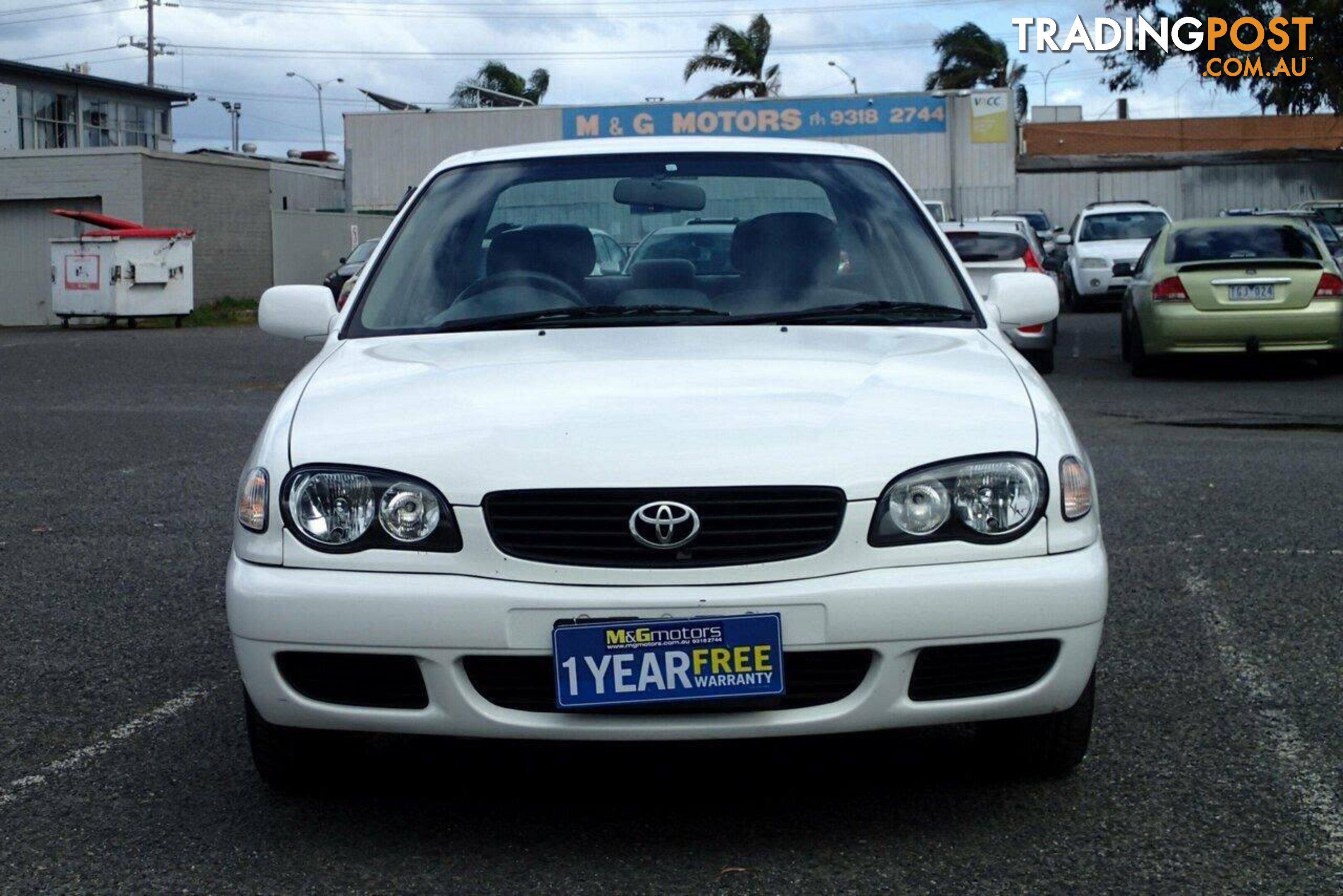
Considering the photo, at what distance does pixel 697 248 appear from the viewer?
485 centimetres

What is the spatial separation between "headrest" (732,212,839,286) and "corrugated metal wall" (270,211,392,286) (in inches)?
1304

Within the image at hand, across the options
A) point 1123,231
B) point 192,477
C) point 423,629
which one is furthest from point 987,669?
point 1123,231

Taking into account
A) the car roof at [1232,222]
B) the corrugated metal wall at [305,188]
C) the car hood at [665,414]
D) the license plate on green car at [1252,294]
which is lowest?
the car hood at [665,414]

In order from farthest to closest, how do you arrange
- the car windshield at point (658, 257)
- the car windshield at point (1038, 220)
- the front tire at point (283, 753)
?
1. the car windshield at point (1038, 220)
2. the car windshield at point (658, 257)
3. the front tire at point (283, 753)

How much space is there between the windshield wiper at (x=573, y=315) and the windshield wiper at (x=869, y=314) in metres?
0.12

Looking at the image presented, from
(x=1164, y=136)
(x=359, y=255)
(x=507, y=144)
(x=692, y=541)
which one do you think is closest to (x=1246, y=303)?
(x=692, y=541)

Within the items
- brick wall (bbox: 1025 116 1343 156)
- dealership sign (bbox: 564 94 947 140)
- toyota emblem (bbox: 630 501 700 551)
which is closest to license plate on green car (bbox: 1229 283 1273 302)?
toyota emblem (bbox: 630 501 700 551)

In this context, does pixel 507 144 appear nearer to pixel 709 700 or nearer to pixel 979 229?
pixel 979 229

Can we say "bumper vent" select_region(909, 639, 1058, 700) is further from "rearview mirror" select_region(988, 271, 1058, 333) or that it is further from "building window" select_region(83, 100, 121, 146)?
"building window" select_region(83, 100, 121, 146)

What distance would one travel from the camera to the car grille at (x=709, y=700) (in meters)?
3.32

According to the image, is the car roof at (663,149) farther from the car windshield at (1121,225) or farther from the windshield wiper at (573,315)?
the car windshield at (1121,225)

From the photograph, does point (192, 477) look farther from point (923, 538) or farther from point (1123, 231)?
point (1123, 231)

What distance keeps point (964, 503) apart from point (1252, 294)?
11.8m

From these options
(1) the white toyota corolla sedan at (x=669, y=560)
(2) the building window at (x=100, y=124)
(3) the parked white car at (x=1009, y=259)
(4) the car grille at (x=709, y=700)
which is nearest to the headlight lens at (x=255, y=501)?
(1) the white toyota corolla sedan at (x=669, y=560)
